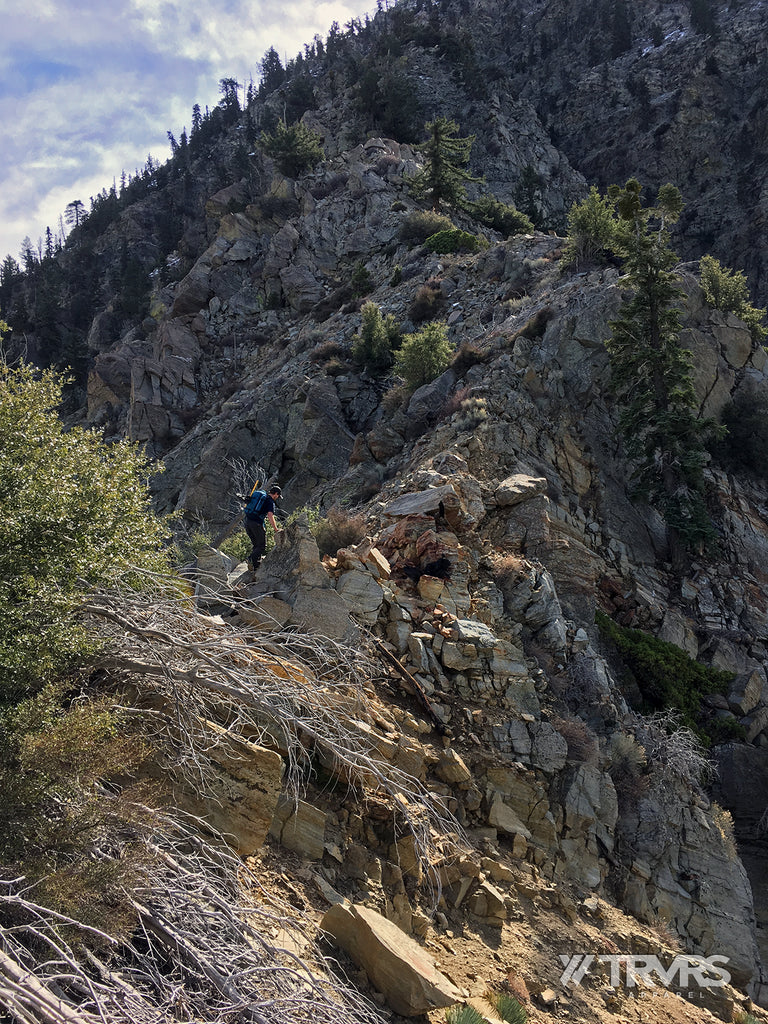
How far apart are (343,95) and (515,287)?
131ft

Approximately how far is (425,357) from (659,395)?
6.83 meters

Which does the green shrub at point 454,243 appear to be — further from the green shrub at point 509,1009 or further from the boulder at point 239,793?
the green shrub at point 509,1009

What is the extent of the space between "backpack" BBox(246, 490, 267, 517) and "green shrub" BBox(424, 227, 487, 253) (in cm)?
2326

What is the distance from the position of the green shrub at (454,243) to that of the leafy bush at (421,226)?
196 centimetres

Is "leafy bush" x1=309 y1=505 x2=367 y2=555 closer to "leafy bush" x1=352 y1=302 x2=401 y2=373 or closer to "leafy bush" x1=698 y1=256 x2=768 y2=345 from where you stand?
"leafy bush" x1=698 y1=256 x2=768 y2=345

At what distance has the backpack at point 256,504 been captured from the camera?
10.6 meters

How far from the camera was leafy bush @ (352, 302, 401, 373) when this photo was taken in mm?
24828

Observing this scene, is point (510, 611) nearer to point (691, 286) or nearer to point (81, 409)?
point (691, 286)

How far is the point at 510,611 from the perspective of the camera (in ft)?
34.2

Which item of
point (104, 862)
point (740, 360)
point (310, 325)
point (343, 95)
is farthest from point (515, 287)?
point (343, 95)

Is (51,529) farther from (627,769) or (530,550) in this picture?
(530,550)

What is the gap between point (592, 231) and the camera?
70.2 feet

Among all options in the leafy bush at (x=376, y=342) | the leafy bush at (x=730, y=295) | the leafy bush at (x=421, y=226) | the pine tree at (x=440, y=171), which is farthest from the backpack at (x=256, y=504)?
the pine tree at (x=440, y=171)

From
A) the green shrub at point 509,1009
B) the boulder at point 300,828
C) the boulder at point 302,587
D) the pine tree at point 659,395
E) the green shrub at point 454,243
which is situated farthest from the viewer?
the green shrub at point 454,243
